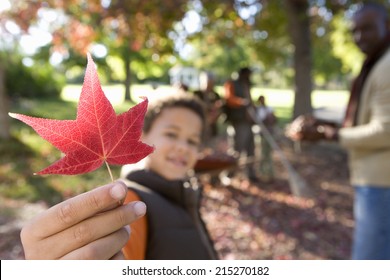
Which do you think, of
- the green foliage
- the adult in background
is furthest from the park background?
the green foliage

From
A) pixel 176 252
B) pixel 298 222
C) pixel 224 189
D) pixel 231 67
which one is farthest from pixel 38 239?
pixel 231 67

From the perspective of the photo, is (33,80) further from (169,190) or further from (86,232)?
(86,232)

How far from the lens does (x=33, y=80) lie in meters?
20.2

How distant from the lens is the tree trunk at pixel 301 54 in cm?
781

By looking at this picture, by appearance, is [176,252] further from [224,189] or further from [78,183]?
[78,183]

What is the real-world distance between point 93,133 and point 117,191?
11 cm

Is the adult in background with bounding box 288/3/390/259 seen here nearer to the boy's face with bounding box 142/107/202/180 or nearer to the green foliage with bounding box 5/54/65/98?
the boy's face with bounding box 142/107/202/180

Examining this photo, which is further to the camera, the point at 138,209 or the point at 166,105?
the point at 166,105

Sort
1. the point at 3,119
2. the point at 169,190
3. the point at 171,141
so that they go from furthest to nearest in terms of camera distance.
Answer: the point at 3,119 < the point at 171,141 < the point at 169,190

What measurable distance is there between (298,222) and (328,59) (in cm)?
1547

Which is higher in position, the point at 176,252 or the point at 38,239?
the point at 38,239

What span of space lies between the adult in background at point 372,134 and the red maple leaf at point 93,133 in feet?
5.66

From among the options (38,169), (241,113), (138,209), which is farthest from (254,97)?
(138,209)

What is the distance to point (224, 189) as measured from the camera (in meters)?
5.98
